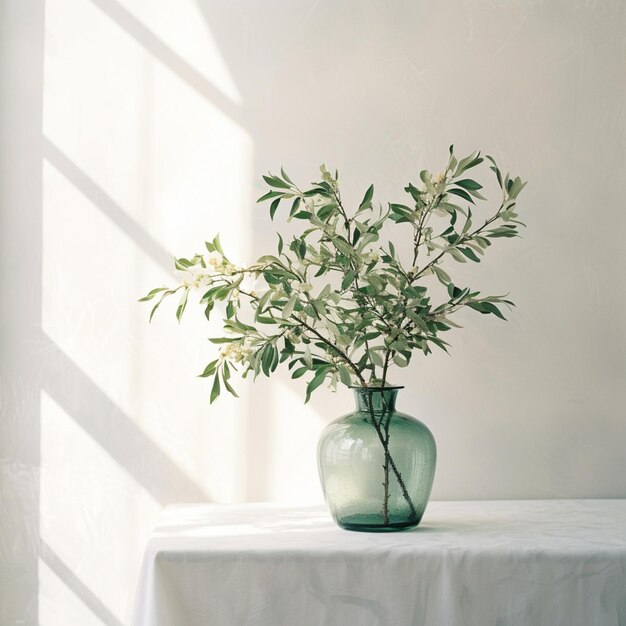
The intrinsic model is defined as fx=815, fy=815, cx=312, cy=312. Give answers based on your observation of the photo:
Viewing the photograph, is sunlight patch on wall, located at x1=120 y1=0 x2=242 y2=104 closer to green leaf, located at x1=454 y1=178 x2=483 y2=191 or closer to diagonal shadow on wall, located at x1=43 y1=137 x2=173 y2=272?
diagonal shadow on wall, located at x1=43 y1=137 x2=173 y2=272

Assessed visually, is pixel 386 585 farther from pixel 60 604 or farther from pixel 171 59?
pixel 171 59

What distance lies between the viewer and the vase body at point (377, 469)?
54.8 inches

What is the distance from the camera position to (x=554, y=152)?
6.08 ft

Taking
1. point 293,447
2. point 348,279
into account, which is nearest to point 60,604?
point 293,447

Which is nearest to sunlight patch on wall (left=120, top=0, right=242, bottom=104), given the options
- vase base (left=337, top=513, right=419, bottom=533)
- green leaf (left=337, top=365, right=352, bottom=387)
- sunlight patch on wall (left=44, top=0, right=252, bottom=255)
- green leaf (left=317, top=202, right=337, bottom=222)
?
sunlight patch on wall (left=44, top=0, right=252, bottom=255)

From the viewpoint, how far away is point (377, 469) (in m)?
1.39

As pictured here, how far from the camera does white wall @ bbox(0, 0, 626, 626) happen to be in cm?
173

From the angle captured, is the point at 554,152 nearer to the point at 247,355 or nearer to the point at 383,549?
the point at 247,355

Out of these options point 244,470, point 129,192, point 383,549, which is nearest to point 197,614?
point 383,549

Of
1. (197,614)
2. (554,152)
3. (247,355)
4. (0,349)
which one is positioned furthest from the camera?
(554,152)

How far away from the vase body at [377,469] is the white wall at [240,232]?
13.9 inches

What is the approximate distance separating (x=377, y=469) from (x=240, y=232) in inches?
25.6

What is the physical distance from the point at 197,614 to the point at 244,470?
0.52 meters

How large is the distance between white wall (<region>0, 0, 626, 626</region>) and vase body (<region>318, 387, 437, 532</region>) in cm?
35
